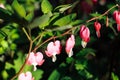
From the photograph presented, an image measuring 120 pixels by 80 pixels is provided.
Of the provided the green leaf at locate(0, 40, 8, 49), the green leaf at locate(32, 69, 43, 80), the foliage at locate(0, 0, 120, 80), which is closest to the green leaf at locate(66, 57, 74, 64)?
the foliage at locate(0, 0, 120, 80)

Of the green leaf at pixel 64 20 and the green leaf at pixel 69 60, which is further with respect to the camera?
the green leaf at pixel 69 60

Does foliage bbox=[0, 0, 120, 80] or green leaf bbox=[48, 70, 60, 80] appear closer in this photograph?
foliage bbox=[0, 0, 120, 80]

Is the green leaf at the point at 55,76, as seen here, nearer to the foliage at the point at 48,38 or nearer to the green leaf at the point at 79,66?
the foliage at the point at 48,38

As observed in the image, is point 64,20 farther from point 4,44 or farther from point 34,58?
point 4,44

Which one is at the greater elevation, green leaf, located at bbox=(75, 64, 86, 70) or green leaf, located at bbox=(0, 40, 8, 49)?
green leaf, located at bbox=(0, 40, 8, 49)

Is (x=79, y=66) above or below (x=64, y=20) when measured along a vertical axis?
below

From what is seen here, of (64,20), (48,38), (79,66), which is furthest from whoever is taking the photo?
(79,66)

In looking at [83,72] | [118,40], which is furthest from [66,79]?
[118,40]

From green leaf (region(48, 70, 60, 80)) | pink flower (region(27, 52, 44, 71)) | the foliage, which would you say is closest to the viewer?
the foliage

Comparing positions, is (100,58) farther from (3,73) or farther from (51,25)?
(51,25)

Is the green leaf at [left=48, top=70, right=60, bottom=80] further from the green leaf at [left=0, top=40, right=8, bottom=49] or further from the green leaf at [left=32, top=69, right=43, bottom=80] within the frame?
the green leaf at [left=0, top=40, right=8, bottom=49]

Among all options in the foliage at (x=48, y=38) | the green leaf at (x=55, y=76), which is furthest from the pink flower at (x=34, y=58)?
the green leaf at (x=55, y=76)

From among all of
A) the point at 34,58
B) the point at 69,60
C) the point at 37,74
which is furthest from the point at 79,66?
the point at 34,58

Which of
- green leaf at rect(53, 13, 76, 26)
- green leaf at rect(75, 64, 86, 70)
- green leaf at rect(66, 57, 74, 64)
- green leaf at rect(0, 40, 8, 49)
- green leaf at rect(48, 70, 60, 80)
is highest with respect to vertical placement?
green leaf at rect(53, 13, 76, 26)
